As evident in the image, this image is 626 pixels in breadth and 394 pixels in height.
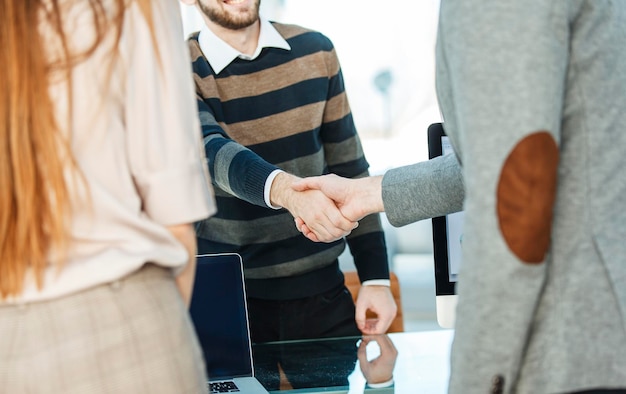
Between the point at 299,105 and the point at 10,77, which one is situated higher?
Result: the point at 10,77

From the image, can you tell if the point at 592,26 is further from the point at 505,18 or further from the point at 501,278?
the point at 501,278

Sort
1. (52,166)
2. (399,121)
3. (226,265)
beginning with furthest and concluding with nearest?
(399,121), (226,265), (52,166)

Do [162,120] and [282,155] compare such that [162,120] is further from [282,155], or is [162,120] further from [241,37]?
[241,37]

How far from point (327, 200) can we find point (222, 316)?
320 mm

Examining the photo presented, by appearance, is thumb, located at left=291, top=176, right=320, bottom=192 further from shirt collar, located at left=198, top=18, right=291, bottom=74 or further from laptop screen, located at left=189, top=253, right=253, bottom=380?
shirt collar, located at left=198, top=18, right=291, bottom=74

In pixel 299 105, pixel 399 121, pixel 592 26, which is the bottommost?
pixel 399 121

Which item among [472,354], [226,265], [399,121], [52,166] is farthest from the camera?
[399,121]

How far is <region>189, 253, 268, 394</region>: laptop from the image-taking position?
1.57m

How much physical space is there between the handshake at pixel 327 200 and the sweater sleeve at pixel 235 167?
4cm

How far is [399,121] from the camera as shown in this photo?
16.8ft

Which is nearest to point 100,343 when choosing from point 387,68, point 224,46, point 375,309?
point 375,309

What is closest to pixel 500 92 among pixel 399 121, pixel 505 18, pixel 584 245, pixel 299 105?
pixel 505 18

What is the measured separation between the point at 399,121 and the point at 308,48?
2.96 m

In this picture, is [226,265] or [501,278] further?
[226,265]
